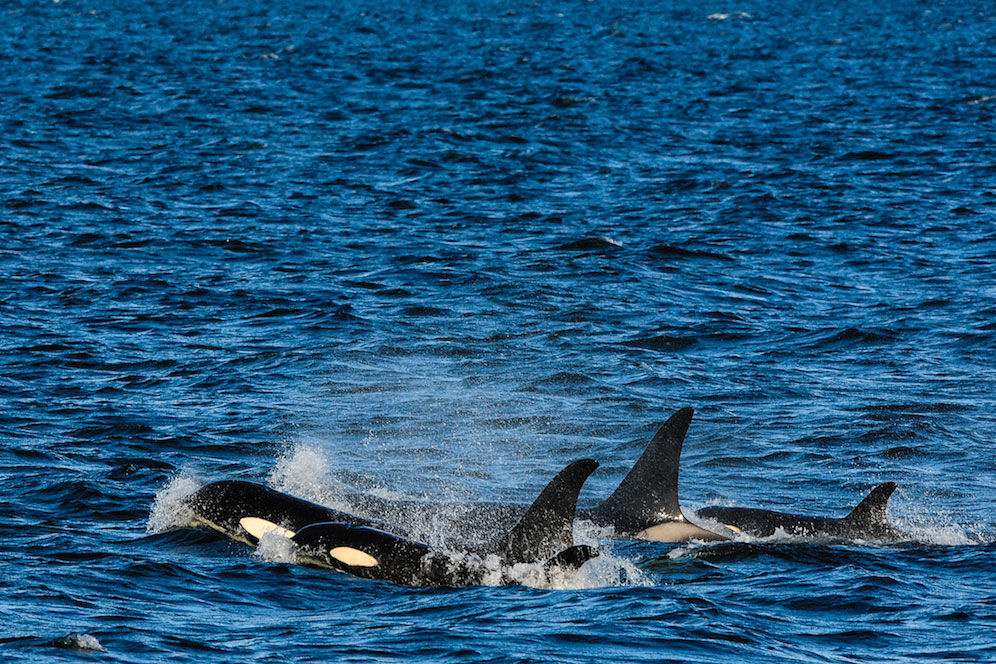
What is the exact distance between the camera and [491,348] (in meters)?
20.9

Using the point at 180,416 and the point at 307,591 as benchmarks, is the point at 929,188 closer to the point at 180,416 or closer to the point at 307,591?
the point at 180,416

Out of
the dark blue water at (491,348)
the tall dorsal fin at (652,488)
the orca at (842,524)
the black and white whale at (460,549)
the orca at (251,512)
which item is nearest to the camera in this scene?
the dark blue water at (491,348)

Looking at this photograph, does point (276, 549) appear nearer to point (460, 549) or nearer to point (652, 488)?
point (460, 549)

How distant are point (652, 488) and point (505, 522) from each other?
4.76 feet

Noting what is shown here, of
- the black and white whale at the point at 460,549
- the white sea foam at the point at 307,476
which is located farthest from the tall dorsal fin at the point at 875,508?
the white sea foam at the point at 307,476

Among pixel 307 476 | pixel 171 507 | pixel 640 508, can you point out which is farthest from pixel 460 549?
pixel 307 476

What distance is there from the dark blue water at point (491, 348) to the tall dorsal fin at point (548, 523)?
0.36 metres

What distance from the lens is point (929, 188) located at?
31453mm

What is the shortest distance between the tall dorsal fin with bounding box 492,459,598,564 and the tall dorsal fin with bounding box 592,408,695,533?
212 centimetres

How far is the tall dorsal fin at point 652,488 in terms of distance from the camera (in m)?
14.2

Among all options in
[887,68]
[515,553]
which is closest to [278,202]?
[515,553]

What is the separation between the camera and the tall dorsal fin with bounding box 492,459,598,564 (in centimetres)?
1208

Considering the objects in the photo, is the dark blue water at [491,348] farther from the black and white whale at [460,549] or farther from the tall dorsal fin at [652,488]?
the tall dorsal fin at [652,488]

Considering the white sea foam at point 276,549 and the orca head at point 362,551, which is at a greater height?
the orca head at point 362,551
